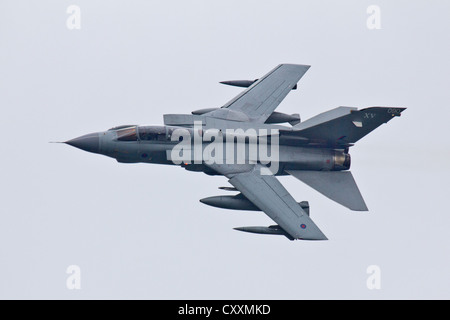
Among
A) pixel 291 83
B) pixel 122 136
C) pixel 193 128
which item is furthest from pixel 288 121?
pixel 122 136

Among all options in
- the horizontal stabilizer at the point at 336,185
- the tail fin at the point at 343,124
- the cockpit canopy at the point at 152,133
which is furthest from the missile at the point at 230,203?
the tail fin at the point at 343,124

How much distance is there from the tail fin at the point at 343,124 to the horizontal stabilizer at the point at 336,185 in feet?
4.27

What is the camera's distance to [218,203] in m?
39.3

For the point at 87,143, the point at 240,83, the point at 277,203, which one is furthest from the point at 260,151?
the point at 87,143

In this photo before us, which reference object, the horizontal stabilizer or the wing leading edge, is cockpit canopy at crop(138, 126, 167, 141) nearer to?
the wing leading edge

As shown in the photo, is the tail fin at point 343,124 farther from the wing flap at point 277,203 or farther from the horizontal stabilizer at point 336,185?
the wing flap at point 277,203

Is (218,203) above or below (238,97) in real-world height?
below

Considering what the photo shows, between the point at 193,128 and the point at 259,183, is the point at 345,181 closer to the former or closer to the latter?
the point at 259,183

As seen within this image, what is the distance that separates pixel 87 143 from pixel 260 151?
677 cm

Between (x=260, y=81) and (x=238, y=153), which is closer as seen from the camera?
(x=238, y=153)

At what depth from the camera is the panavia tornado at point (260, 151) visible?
39.0m

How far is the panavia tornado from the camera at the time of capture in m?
39.0

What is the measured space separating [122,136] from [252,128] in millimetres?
5301

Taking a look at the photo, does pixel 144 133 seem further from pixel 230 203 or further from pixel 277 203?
pixel 277 203
